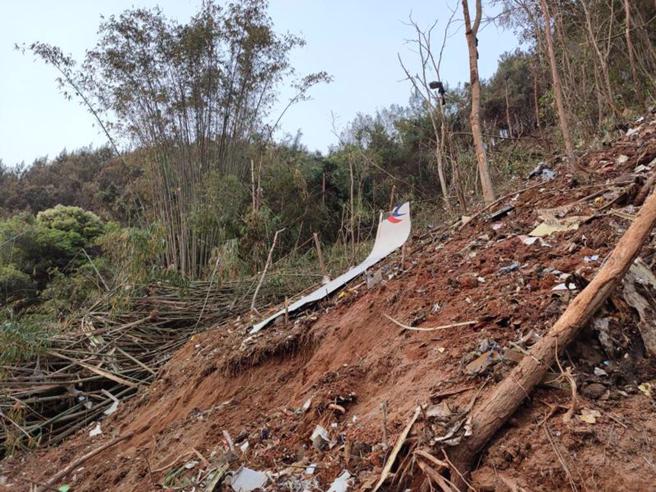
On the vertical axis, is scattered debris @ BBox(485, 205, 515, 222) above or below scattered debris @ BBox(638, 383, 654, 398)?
above

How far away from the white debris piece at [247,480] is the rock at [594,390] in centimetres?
106

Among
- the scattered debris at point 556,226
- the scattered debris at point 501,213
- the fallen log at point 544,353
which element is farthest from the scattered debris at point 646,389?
the scattered debris at point 501,213

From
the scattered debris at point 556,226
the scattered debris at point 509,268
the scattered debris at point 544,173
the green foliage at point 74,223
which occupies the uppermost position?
the green foliage at point 74,223

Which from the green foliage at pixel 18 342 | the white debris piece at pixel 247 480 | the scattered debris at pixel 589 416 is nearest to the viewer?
the scattered debris at pixel 589 416

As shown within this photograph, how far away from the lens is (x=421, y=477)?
131 centimetres

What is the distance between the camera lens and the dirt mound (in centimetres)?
128

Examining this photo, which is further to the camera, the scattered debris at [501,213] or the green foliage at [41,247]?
the green foliage at [41,247]

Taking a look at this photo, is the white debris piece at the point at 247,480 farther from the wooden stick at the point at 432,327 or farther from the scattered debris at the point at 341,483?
the wooden stick at the point at 432,327

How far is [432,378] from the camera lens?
169 centimetres

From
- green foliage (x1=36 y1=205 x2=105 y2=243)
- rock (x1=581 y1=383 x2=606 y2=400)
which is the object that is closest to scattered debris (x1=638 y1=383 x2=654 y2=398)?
rock (x1=581 y1=383 x2=606 y2=400)

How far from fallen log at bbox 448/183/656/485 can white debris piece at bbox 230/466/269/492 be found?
0.73m

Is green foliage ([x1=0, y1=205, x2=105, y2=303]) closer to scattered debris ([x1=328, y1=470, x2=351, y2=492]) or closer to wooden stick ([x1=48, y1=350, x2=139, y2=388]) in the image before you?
wooden stick ([x1=48, y1=350, x2=139, y2=388])

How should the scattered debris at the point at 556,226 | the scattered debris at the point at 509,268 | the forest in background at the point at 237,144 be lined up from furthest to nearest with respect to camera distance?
1. the forest in background at the point at 237,144
2. the scattered debris at the point at 556,226
3. the scattered debris at the point at 509,268

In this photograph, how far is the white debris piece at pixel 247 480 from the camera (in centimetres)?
167
